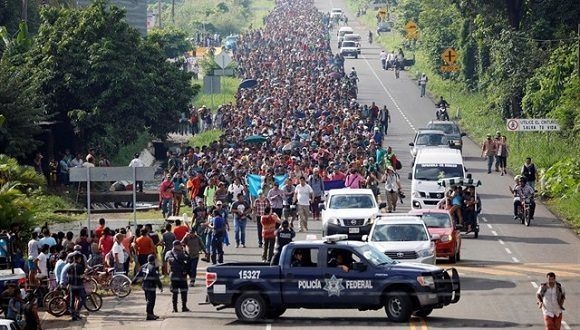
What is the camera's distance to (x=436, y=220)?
126ft

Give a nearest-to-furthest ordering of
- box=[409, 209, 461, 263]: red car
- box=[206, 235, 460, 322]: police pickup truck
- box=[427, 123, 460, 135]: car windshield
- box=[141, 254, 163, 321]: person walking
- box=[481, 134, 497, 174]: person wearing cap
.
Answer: box=[206, 235, 460, 322]: police pickup truck < box=[141, 254, 163, 321]: person walking < box=[409, 209, 461, 263]: red car < box=[481, 134, 497, 174]: person wearing cap < box=[427, 123, 460, 135]: car windshield

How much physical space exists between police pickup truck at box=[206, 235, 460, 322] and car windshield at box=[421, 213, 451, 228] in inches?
331

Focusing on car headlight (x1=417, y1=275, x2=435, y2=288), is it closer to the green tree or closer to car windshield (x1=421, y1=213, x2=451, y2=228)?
car windshield (x1=421, y1=213, x2=451, y2=228)

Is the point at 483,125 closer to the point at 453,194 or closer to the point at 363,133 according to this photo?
the point at 363,133

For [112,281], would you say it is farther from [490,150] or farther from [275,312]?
[490,150]

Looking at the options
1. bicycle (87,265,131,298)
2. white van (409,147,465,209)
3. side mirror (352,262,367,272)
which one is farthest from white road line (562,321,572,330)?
white van (409,147,465,209)

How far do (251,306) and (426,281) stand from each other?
129 inches

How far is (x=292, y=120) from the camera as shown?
64562mm

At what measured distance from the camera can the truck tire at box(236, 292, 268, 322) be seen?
97.1ft

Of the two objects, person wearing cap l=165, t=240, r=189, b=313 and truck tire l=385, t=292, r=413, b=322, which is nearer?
truck tire l=385, t=292, r=413, b=322

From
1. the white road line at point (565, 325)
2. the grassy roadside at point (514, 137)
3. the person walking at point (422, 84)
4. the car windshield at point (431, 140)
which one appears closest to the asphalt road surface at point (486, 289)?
the white road line at point (565, 325)

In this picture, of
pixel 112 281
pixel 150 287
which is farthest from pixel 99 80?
pixel 150 287

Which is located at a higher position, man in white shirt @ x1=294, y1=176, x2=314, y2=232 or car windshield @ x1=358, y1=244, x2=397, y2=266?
car windshield @ x1=358, y1=244, x2=397, y2=266

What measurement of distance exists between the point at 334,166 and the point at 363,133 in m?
11.6
